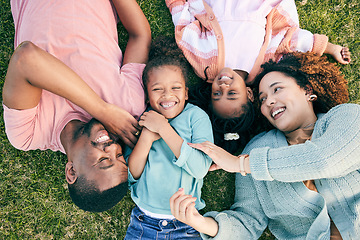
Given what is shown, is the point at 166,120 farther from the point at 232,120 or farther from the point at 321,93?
the point at 321,93

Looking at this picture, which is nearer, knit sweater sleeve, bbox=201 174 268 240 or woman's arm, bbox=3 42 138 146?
woman's arm, bbox=3 42 138 146

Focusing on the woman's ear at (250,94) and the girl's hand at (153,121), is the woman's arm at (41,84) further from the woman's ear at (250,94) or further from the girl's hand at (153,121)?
the woman's ear at (250,94)

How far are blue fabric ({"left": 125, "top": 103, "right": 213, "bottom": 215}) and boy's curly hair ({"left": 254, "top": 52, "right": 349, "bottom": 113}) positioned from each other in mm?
715

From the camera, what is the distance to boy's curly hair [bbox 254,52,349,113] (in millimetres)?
2164

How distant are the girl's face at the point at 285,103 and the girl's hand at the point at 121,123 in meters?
0.99

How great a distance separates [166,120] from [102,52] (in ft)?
2.32

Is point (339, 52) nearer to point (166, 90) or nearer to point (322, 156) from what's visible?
point (322, 156)

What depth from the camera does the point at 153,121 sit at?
2.06 metres

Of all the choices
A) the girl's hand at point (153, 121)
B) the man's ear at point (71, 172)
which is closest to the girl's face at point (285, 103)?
the girl's hand at point (153, 121)

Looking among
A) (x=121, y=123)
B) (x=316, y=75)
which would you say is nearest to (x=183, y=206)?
(x=121, y=123)

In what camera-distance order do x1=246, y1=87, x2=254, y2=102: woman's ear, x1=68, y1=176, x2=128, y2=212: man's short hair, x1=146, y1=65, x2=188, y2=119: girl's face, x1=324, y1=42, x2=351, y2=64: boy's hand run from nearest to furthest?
x1=68, y1=176, x2=128, y2=212: man's short hair → x1=146, y1=65, x2=188, y2=119: girl's face → x1=246, y1=87, x2=254, y2=102: woman's ear → x1=324, y1=42, x2=351, y2=64: boy's hand

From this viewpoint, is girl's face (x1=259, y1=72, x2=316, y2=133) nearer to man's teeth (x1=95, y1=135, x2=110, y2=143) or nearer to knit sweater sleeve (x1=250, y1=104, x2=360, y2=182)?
knit sweater sleeve (x1=250, y1=104, x2=360, y2=182)

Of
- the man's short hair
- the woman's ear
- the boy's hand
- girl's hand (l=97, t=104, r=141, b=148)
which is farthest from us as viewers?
the boy's hand

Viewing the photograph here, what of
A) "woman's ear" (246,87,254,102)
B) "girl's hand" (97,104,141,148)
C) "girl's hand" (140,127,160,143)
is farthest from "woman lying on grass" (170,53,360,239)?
"girl's hand" (97,104,141,148)
